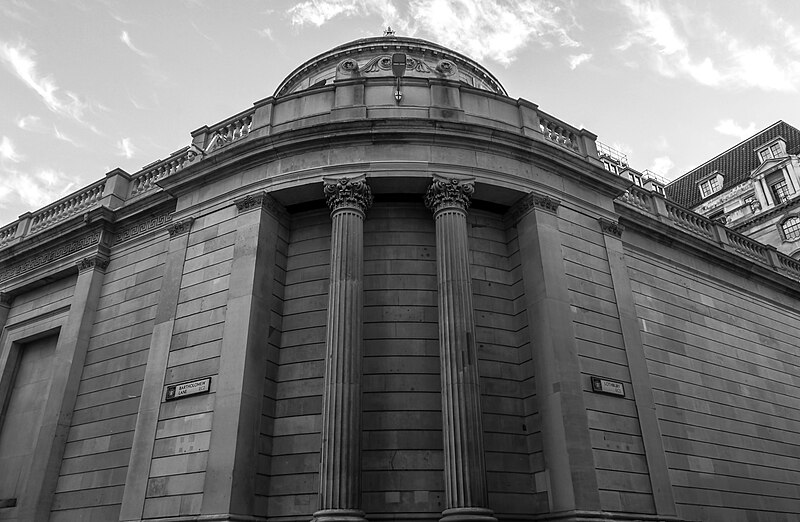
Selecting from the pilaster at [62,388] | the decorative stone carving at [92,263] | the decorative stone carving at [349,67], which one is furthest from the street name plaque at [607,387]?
the decorative stone carving at [92,263]

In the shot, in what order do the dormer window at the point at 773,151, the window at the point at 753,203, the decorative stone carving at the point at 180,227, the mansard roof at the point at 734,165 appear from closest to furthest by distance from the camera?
the decorative stone carving at the point at 180,227 → the window at the point at 753,203 → the dormer window at the point at 773,151 → the mansard roof at the point at 734,165

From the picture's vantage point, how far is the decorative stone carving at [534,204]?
58.8 feet

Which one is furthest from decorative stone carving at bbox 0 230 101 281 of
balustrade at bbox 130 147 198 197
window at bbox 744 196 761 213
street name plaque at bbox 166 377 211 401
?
window at bbox 744 196 761 213

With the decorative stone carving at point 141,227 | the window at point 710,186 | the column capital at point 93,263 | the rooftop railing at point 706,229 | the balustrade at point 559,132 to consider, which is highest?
the window at point 710,186

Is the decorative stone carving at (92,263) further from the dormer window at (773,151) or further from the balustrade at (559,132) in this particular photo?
the dormer window at (773,151)

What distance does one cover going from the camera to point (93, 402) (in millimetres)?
19156

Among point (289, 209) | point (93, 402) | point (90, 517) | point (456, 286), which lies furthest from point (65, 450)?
point (456, 286)

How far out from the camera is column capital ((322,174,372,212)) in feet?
55.1

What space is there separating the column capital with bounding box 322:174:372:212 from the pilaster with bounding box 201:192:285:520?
7.16 ft

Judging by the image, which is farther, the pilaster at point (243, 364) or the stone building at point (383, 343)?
the stone building at point (383, 343)

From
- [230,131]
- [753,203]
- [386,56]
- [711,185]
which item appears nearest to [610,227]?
[386,56]

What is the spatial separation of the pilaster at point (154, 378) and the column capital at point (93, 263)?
4.31 meters

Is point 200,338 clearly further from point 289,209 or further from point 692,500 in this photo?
point 692,500

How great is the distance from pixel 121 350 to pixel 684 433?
1930 cm
